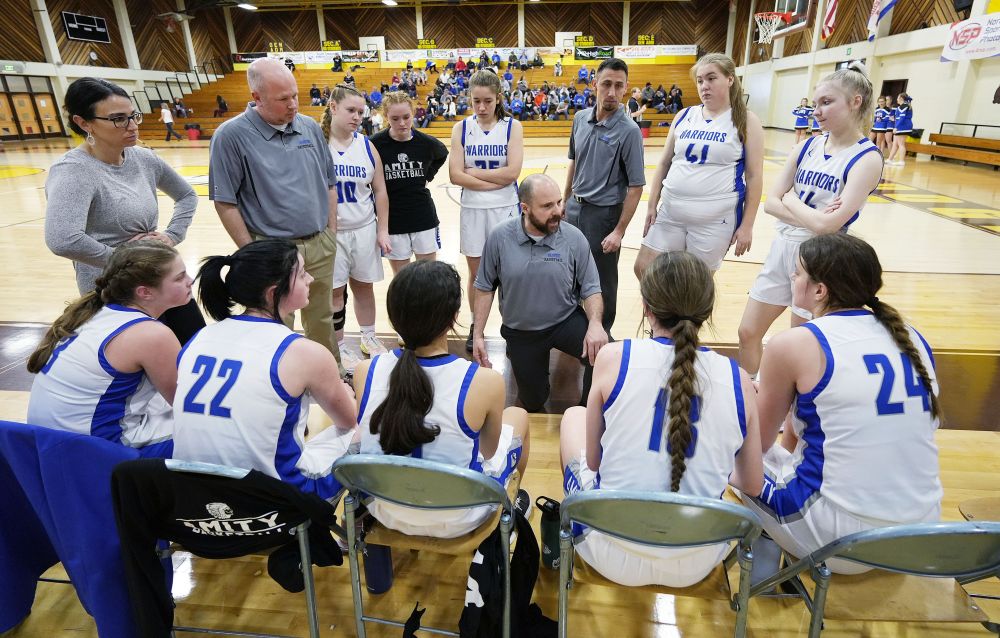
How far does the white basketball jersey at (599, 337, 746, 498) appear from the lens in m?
1.53

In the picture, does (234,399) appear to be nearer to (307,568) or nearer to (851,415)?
(307,568)

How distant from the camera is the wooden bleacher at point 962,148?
40.4ft

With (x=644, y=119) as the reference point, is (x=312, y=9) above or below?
above

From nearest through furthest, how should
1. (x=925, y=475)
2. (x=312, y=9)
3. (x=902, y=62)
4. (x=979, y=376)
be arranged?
(x=925, y=475) < (x=979, y=376) < (x=902, y=62) < (x=312, y=9)

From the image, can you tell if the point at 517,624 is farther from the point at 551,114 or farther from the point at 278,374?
the point at 551,114

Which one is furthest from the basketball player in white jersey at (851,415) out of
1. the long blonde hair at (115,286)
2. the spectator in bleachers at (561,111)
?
the spectator in bleachers at (561,111)

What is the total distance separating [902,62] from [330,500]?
2047 centimetres

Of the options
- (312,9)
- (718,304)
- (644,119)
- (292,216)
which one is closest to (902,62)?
(644,119)

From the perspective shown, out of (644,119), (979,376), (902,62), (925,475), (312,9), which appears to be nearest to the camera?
(925,475)

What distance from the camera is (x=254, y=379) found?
5.39 feet

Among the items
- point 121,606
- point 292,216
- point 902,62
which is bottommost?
point 121,606

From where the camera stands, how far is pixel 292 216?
3.07 m

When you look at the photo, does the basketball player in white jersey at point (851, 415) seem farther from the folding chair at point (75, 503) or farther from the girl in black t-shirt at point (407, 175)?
the girl in black t-shirt at point (407, 175)

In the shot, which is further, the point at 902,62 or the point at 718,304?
the point at 902,62
